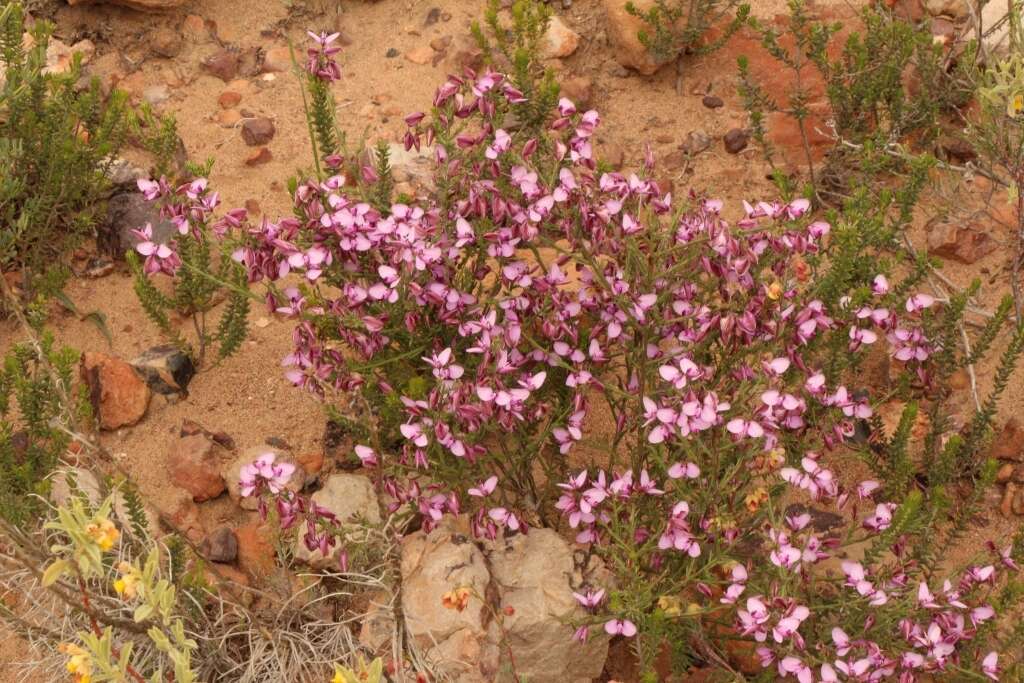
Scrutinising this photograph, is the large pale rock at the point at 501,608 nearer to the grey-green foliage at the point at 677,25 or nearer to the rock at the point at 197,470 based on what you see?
the rock at the point at 197,470

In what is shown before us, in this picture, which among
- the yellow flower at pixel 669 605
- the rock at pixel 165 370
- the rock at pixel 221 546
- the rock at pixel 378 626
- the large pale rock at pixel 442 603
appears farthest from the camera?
the rock at pixel 165 370

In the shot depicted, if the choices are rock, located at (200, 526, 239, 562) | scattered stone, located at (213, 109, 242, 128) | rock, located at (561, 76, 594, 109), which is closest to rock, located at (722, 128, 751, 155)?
rock, located at (561, 76, 594, 109)

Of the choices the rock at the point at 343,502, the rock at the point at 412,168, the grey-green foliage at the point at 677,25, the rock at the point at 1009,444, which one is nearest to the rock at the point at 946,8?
the grey-green foliage at the point at 677,25

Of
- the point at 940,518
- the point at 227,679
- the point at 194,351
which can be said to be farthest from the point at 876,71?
the point at 227,679

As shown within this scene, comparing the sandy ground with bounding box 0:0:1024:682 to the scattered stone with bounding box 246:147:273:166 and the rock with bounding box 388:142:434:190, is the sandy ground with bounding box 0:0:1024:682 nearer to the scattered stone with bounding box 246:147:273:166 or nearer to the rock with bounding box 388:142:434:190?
the scattered stone with bounding box 246:147:273:166

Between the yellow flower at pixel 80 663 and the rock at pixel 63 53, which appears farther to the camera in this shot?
the rock at pixel 63 53

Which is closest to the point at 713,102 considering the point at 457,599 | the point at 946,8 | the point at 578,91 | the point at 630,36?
the point at 630,36
